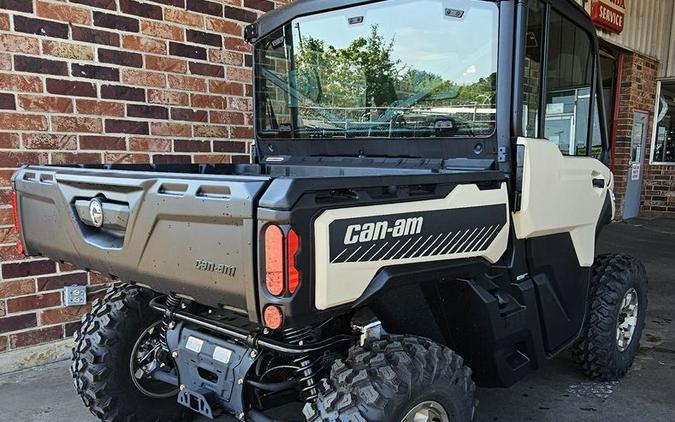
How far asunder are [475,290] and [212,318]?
3.65 ft

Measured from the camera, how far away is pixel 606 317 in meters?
3.16

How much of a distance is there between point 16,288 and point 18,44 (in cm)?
159

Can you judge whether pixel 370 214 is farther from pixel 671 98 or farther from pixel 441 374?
pixel 671 98

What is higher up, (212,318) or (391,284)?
(391,284)

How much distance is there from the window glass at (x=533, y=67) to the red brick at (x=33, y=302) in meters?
3.25

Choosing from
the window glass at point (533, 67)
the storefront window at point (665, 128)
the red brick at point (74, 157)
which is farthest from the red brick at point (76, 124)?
the storefront window at point (665, 128)

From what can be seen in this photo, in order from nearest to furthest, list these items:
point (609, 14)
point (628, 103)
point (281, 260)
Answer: point (281, 260) < point (609, 14) < point (628, 103)

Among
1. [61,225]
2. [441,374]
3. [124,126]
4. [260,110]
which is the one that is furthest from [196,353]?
[124,126]

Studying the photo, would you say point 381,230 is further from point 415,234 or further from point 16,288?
point 16,288

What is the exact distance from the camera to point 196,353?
2.19m

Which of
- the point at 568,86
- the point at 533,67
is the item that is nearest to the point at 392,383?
the point at 533,67

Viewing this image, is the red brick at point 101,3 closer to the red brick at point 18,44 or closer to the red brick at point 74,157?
the red brick at point 18,44

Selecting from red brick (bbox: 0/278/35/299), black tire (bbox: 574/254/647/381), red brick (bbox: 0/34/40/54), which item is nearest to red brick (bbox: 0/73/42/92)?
red brick (bbox: 0/34/40/54)

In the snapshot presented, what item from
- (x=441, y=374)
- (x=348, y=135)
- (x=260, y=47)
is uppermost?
(x=260, y=47)
